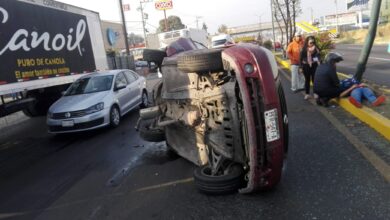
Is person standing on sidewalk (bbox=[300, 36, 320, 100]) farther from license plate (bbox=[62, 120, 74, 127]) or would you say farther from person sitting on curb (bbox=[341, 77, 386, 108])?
license plate (bbox=[62, 120, 74, 127])

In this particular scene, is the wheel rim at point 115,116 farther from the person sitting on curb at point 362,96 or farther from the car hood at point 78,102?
the person sitting on curb at point 362,96

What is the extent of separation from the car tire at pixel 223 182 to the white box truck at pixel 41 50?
662 cm

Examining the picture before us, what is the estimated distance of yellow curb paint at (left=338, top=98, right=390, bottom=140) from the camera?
5499 millimetres

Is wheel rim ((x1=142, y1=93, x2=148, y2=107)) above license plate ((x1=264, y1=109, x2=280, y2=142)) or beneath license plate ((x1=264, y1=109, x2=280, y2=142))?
beneath

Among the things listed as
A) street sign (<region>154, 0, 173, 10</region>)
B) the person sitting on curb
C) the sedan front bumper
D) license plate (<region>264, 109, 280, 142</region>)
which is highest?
street sign (<region>154, 0, 173, 10</region>)

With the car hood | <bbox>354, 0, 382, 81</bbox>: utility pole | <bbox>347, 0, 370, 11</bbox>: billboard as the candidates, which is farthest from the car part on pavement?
<bbox>347, 0, 370, 11</bbox>: billboard

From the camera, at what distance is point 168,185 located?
189 inches

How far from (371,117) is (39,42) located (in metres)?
8.62

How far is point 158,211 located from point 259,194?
3.72ft

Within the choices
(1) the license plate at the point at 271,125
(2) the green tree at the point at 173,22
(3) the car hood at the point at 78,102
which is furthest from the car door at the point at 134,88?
(2) the green tree at the point at 173,22

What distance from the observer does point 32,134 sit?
10.0m

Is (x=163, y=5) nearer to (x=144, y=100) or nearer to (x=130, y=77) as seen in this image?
(x=144, y=100)

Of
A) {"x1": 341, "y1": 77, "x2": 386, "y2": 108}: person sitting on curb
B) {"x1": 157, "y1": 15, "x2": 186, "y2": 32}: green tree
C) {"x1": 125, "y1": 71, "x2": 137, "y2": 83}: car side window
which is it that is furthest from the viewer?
{"x1": 157, "y1": 15, "x2": 186, "y2": 32}: green tree

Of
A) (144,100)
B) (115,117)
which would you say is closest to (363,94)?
(115,117)
